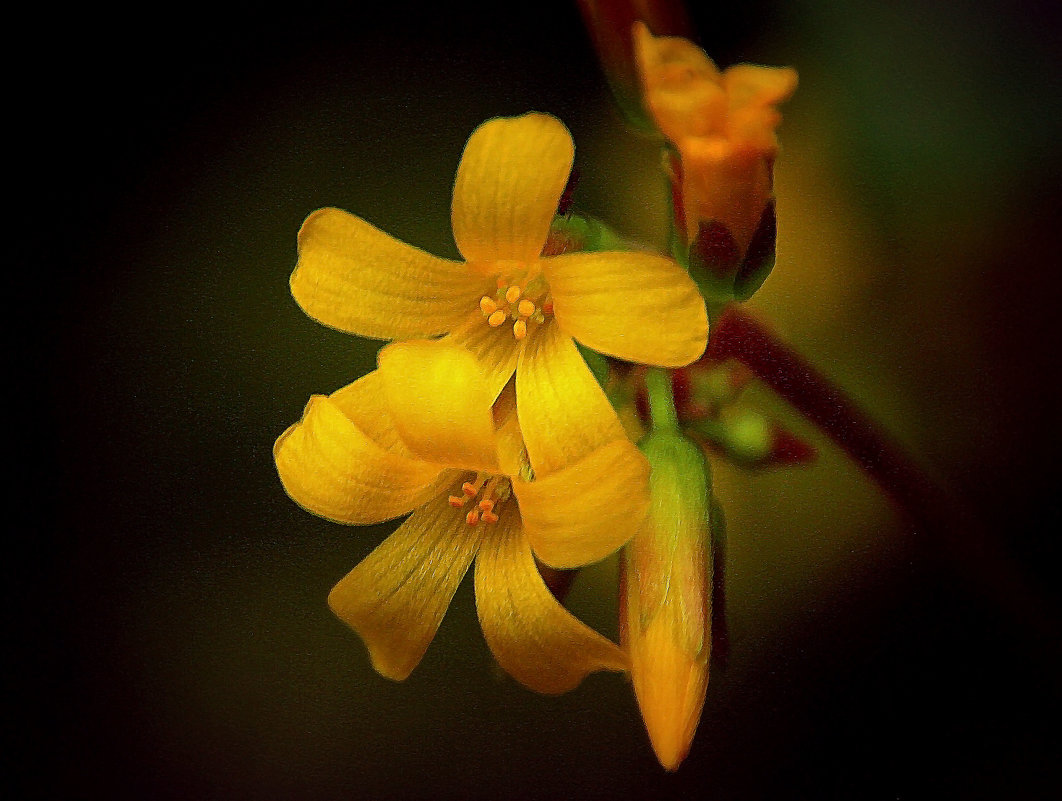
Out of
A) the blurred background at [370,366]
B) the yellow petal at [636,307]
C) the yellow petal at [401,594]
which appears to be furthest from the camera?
the blurred background at [370,366]

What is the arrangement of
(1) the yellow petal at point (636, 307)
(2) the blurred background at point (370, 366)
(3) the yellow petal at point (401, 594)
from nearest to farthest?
1. (1) the yellow petal at point (636, 307)
2. (3) the yellow petal at point (401, 594)
3. (2) the blurred background at point (370, 366)

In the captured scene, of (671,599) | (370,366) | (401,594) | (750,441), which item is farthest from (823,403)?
(370,366)

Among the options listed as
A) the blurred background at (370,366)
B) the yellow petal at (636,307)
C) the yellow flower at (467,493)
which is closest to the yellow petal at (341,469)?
the yellow flower at (467,493)

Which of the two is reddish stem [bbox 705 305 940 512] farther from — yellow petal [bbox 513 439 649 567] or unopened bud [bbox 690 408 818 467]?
yellow petal [bbox 513 439 649 567]

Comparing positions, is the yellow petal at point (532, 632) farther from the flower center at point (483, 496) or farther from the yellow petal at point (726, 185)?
the yellow petal at point (726, 185)

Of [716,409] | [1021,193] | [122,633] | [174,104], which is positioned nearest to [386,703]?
[122,633]
